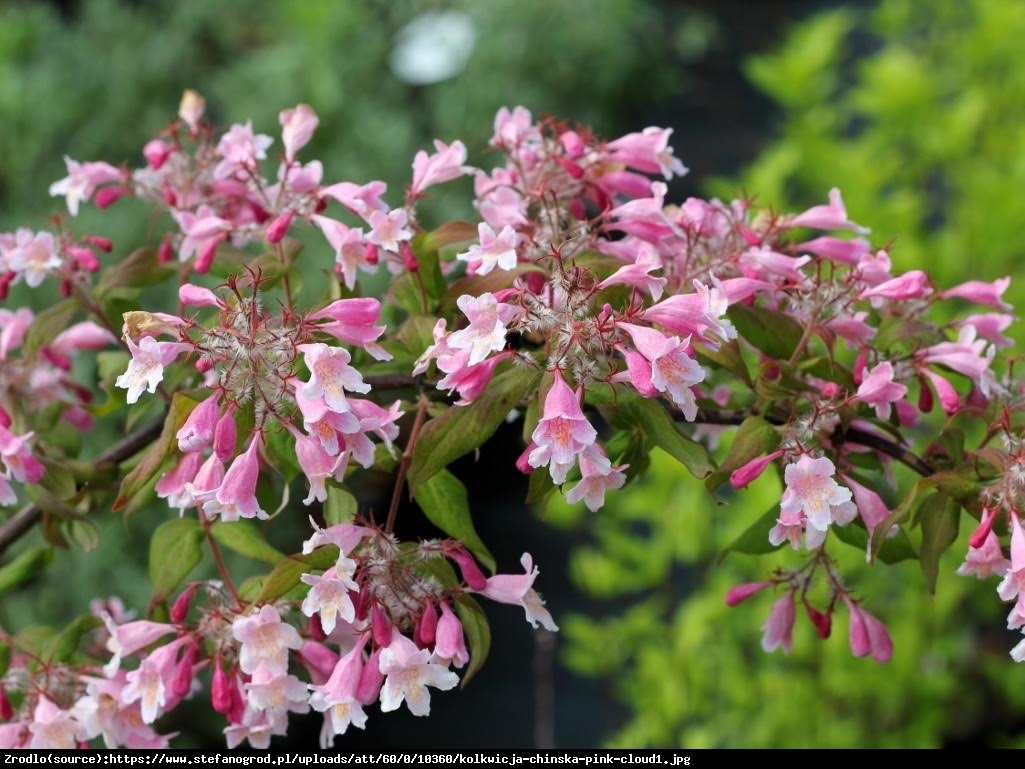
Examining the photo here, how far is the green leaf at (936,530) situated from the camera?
2.59 feet

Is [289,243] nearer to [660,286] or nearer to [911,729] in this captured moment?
[660,286]

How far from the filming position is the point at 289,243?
0.89 meters

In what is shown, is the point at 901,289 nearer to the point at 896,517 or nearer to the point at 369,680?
the point at 896,517

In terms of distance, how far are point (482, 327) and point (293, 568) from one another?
7.4 inches

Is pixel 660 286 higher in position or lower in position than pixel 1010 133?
higher

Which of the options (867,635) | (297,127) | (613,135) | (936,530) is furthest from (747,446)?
(613,135)

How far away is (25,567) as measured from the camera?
1.02 meters

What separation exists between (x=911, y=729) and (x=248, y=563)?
1340 mm

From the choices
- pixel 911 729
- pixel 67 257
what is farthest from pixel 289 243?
pixel 911 729

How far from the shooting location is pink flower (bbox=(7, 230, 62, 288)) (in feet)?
3.06

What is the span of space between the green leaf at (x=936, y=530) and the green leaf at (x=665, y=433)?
0.16m

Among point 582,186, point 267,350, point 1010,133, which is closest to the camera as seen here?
point 267,350

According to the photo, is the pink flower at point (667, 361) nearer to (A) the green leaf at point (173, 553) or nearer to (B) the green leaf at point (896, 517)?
(B) the green leaf at point (896, 517)

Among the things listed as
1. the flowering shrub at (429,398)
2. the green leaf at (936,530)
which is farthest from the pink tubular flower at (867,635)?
the green leaf at (936,530)
